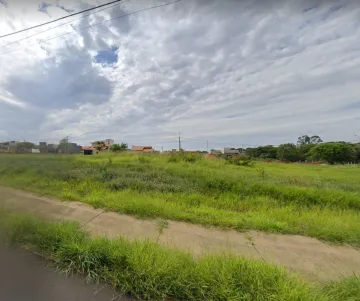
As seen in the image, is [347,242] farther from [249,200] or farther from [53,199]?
[53,199]

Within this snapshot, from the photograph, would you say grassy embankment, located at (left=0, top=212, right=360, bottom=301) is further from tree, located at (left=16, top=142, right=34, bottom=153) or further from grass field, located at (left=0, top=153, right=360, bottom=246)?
tree, located at (left=16, top=142, right=34, bottom=153)

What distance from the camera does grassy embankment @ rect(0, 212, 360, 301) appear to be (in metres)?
1.88

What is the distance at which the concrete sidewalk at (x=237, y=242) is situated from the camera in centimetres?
260

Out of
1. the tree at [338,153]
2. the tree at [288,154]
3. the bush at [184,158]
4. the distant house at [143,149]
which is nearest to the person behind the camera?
the bush at [184,158]

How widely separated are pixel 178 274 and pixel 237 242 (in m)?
1.41

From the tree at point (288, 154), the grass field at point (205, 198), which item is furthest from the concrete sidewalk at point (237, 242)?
the tree at point (288, 154)

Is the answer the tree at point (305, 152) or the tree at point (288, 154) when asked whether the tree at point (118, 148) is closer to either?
the tree at point (288, 154)

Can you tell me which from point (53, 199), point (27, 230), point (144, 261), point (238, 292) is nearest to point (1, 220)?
point (27, 230)

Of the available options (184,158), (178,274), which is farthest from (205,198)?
(184,158)

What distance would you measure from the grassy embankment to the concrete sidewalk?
438mm

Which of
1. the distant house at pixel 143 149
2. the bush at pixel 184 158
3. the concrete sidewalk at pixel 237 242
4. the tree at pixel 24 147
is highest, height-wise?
the distant house at pixel 143 149

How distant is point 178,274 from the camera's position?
208 centimetres

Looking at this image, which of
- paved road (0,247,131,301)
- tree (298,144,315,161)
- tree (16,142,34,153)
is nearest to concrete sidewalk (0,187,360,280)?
paved road (0,247,131,301)

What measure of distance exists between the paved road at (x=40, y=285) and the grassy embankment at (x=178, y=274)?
110mm
